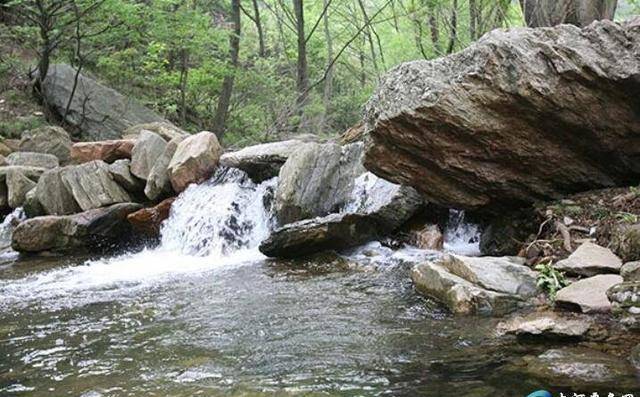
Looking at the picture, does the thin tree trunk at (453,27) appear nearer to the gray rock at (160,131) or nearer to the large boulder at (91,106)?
the gray rock at (160,131)

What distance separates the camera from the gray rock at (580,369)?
3553 mm

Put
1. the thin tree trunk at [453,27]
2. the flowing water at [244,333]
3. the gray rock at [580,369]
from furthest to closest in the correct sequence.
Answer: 1. the thin tree trunk at [453,27]
2. the flowing water at [244,333]
3. the gray rock at [580,369]

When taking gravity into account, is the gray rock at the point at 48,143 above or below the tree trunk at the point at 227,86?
below

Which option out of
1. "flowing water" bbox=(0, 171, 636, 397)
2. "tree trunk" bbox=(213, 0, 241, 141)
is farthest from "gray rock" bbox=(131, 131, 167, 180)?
"tree trunk" bbox=(213, 0, 241, 141)

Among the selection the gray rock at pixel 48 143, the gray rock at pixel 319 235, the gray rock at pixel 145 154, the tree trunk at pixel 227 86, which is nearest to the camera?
the gray rock at pixel 319 235

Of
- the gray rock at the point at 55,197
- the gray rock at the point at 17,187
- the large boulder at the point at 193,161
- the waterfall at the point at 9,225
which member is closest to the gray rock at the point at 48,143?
the gray rock at the point at 17,187

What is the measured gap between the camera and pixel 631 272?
4691mm

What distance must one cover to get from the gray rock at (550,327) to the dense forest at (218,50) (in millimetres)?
11609

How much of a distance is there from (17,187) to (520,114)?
10.6 m

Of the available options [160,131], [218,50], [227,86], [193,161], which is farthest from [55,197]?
[227,86]

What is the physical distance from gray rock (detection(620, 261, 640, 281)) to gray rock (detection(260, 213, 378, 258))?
14.1ft

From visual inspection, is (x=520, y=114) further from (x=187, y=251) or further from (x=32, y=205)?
(x=32, y=205)

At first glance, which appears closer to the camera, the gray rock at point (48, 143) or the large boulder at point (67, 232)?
the large boulder at point (67, 232)

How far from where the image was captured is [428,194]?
7.82 m
